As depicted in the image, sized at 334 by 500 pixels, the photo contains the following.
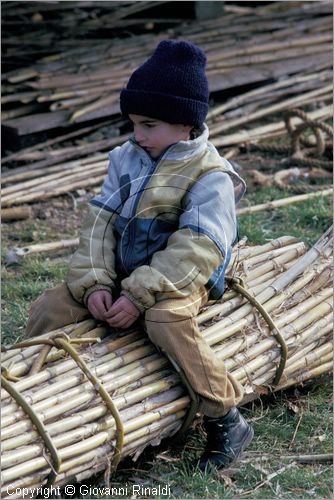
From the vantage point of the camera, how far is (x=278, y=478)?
9.73 ft

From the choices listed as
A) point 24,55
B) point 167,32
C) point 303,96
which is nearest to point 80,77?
point 24,55

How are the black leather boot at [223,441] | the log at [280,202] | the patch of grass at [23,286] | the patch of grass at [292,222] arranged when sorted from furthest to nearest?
1. the log at [280,202]
2. the patch of grass at [292,222]
3. the patch of grass at [23,286]
4. the black leather boot at [223,441]

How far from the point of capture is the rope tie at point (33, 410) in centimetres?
262

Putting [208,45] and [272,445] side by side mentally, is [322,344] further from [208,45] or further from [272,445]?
[208,45]

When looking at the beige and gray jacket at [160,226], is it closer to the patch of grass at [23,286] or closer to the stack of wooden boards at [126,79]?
the patch of grass at [23,286]

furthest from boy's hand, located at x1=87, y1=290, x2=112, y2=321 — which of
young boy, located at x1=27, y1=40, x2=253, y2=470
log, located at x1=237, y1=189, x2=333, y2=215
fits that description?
log, located at x1=237, y1=189, x2=333, y2=215

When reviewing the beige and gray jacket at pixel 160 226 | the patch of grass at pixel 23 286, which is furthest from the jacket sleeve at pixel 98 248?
the patch of grass at pixel 23 286

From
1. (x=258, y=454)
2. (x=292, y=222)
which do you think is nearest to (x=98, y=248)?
(x=258, y=454)

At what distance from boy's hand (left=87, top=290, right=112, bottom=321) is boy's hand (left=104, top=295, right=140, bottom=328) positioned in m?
0.03

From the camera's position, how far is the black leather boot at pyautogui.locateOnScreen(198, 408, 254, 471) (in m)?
3.00

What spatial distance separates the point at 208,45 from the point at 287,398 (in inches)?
164

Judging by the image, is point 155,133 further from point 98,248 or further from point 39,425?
point 39,425

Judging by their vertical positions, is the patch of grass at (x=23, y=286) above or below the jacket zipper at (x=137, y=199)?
below

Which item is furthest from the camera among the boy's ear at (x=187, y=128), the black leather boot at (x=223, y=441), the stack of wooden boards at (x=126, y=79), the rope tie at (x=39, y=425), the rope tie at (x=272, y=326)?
the stack of wooden boards at (x=126, y=79)
